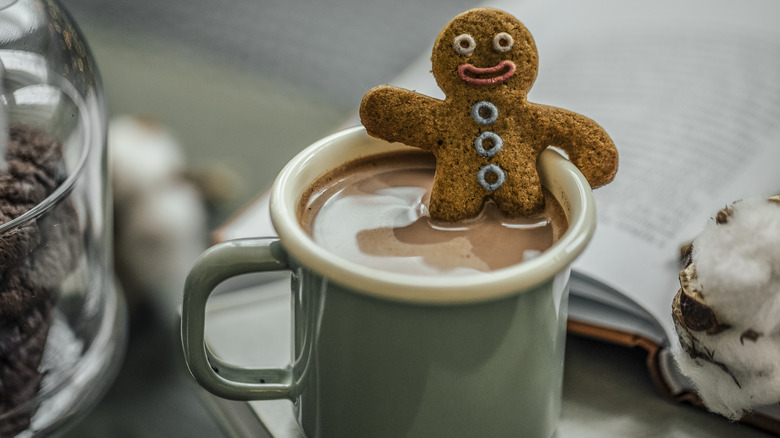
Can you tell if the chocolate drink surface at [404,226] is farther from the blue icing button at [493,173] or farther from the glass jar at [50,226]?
the glass jar at [50,226]

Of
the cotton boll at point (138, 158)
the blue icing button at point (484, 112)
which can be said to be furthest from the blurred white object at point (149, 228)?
the blue icing button at point (484, 112)

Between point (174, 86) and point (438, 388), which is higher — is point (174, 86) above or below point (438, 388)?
below

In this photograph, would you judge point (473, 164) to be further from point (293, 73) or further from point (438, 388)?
point (293, 73)

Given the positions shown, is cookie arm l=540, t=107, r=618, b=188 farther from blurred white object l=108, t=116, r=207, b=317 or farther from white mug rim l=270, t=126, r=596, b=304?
blurred white object l=108, t=116, r=207, b=317

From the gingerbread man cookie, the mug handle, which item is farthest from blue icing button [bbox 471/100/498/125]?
the mug handle

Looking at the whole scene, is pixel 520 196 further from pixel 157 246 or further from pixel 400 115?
pixel 157 246

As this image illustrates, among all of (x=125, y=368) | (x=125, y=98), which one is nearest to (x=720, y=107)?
(x=125, y=368)
